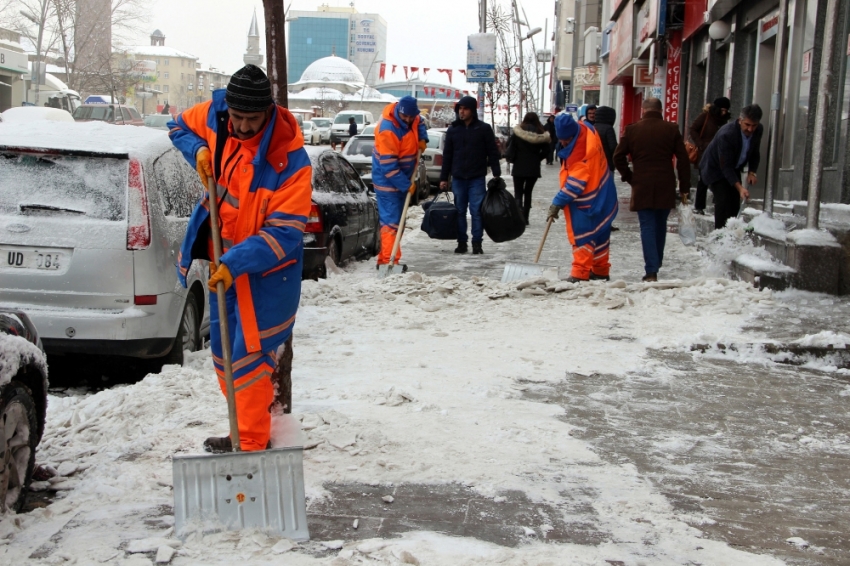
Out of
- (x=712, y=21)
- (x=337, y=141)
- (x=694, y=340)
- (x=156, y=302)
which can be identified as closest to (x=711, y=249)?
(x=694, y=340)


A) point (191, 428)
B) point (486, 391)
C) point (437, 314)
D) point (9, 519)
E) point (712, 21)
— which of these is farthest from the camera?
point (712, 21)

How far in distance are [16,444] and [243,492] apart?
92 cm

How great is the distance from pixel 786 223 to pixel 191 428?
7.35 m

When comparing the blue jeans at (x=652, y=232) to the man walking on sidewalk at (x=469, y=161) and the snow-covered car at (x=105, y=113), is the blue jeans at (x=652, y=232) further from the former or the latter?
the snow-covered car at (x=105, y=113)

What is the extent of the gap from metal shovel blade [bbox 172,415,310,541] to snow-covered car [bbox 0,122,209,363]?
2.15 meters

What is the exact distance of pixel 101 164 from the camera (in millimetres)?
A: 5617

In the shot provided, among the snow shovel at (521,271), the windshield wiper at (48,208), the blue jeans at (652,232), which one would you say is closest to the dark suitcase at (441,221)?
the snow shovel at (521,271)

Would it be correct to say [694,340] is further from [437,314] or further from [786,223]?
[786,223]

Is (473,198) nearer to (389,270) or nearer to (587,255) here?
(389,270)

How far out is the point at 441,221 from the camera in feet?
37.1

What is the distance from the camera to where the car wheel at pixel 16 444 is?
11.7 ft

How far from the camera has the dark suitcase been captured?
11297mm

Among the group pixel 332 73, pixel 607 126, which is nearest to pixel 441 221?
pixel 607 126

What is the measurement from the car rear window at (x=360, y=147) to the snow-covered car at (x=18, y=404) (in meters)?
16.3
